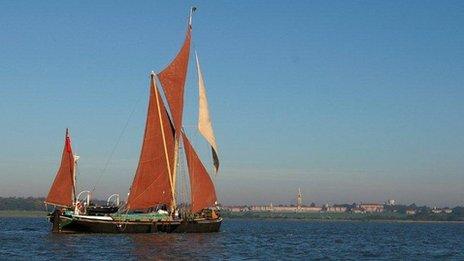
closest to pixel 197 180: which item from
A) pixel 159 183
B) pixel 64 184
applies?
pixel 159 183

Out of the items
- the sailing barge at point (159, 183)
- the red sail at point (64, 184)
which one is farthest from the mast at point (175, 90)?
the red sail at point (64, 184)

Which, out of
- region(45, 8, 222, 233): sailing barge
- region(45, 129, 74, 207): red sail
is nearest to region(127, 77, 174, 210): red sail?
region(45, 8, 222, 233): sailing barge

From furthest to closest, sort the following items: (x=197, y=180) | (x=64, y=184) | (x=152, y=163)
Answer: (x=64, y=184)
(x=197, y=180)
(x=152, y=163)

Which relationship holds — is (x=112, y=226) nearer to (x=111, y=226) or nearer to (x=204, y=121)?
(x=111, y=226)

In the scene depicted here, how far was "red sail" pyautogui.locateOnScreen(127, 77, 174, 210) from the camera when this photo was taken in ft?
287

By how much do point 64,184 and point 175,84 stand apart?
19051 mm

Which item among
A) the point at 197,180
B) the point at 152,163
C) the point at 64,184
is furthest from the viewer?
the point at 64,184

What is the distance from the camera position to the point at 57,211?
3568 inches

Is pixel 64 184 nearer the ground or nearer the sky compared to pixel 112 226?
nearer the sky

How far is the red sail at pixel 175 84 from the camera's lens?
89812 millimetres

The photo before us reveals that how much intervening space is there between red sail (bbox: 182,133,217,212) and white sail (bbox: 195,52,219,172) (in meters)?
1.97

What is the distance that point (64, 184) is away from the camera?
94250mm

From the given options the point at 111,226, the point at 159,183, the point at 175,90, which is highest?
the point at 175,90

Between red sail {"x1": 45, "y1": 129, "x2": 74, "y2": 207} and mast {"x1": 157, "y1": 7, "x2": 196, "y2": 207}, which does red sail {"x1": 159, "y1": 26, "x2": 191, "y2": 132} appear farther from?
red sail {"x1": 45, "y1": 129, "x2": 74, "y2": 207}
